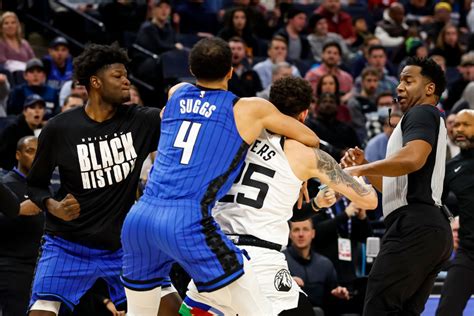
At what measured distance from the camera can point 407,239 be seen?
612 cm

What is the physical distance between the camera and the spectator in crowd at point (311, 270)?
900cm

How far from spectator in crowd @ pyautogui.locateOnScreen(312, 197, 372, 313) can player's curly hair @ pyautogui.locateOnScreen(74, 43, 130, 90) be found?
3.78m

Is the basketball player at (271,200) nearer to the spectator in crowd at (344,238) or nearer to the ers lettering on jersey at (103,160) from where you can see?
the ers lettering on jersey at (103,160)

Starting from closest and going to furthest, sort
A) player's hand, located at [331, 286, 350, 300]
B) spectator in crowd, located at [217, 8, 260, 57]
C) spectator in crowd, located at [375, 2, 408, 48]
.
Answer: player's hand, located at [331, 286, 350, 300] → spectator in crowd, located at [217, 8, 260, 57] → spectator in crowd, located at [375, 2, 408, 48]

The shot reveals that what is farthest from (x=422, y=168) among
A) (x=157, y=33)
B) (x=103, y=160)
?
(x=157, y=33)

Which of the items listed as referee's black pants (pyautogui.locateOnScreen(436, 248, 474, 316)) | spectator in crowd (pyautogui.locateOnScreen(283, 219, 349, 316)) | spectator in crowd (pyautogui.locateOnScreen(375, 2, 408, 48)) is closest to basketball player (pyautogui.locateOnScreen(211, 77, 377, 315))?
referee's black pants (pyautogui.locateOnScreen(436, 248, 474, 316))

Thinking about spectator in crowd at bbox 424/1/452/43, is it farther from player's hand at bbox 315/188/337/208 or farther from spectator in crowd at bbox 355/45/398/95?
player's hand at bbox 315/188/337/208

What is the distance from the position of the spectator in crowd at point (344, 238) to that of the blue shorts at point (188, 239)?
4243 millimetres

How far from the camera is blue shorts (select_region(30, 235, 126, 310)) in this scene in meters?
6.03

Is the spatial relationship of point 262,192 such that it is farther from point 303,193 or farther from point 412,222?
point 412,222

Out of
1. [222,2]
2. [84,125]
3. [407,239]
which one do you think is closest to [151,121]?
[84,125]

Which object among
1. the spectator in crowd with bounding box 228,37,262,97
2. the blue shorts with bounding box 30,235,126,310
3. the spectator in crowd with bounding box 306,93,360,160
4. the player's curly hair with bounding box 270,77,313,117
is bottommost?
the blue shorts with bounding box 30,235,126,310

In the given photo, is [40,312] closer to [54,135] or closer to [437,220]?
[54,135]

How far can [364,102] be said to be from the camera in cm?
1258
